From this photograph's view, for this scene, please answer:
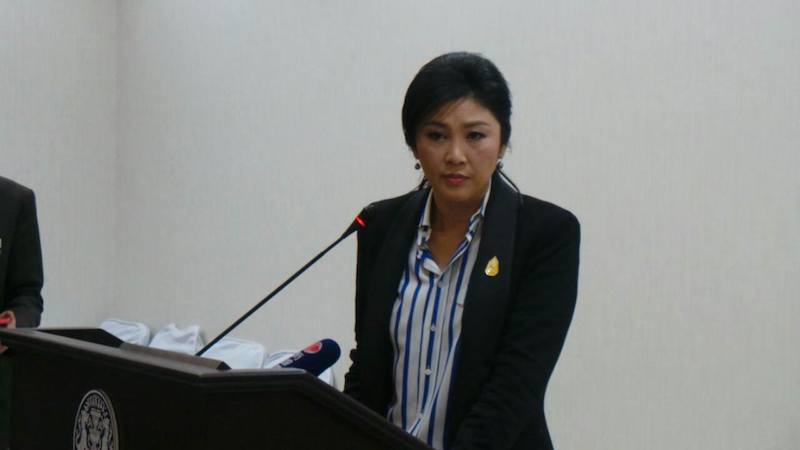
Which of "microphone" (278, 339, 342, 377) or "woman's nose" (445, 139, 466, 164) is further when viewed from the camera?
"woman's nose" (445, 139, 466, 164)

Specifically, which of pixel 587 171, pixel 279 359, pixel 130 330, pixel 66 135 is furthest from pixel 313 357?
pixel 66 135

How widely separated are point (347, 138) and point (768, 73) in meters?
1.94

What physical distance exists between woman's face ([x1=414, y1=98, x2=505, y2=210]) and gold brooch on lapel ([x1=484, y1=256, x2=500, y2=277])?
126 millimetres

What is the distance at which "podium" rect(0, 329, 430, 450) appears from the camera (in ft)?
3.58

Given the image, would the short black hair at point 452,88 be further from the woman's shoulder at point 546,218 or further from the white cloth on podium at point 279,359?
the white cloth on podium at point 279,359

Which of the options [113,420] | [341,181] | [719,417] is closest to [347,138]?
[341,181]

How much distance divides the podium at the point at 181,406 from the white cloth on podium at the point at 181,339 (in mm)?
3784

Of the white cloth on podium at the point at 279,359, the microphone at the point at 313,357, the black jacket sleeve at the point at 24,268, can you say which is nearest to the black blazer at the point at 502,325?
the microphone at the point at 313,357

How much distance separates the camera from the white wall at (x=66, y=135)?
5.38 m

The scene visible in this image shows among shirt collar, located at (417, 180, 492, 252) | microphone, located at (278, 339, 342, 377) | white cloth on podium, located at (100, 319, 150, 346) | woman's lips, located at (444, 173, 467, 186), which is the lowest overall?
white cloth on podium, located at (100, 319, 150, 346)

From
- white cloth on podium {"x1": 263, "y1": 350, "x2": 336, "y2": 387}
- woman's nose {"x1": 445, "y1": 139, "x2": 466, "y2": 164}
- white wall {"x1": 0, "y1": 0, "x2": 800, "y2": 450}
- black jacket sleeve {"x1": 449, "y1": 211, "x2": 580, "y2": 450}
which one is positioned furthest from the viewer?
white cloth on podium {"x1": 263, "y1": 350, "x2": 336, "y2": 387}

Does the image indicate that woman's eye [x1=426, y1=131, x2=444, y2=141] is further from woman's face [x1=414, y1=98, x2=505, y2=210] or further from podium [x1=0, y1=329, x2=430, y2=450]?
podium [x1=0, y1=329, x2=430, y2=450]

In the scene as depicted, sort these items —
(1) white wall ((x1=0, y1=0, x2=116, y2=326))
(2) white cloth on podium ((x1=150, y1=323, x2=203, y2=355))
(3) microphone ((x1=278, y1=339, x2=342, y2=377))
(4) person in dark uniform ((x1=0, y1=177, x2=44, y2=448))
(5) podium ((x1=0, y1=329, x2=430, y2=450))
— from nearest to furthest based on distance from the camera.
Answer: (5) podium ((x1=0, y1=329, x2=430, y2=450)) < (3) microphone ((x1=278, y1=339, x2=342, y2=377)) < (4) person in dark uniform ((x1=0, y1=177, x2=44, y2=448)) < (2) white cloth on podium ((x1=150, y1=323, x2=203, y2=355)) < (1) white wall ((x1=0, y1=0, x2=116, y2=326))

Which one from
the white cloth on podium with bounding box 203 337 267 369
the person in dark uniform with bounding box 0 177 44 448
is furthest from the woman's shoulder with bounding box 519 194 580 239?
the white cloth on podium with bounding box 203 337 267 369
